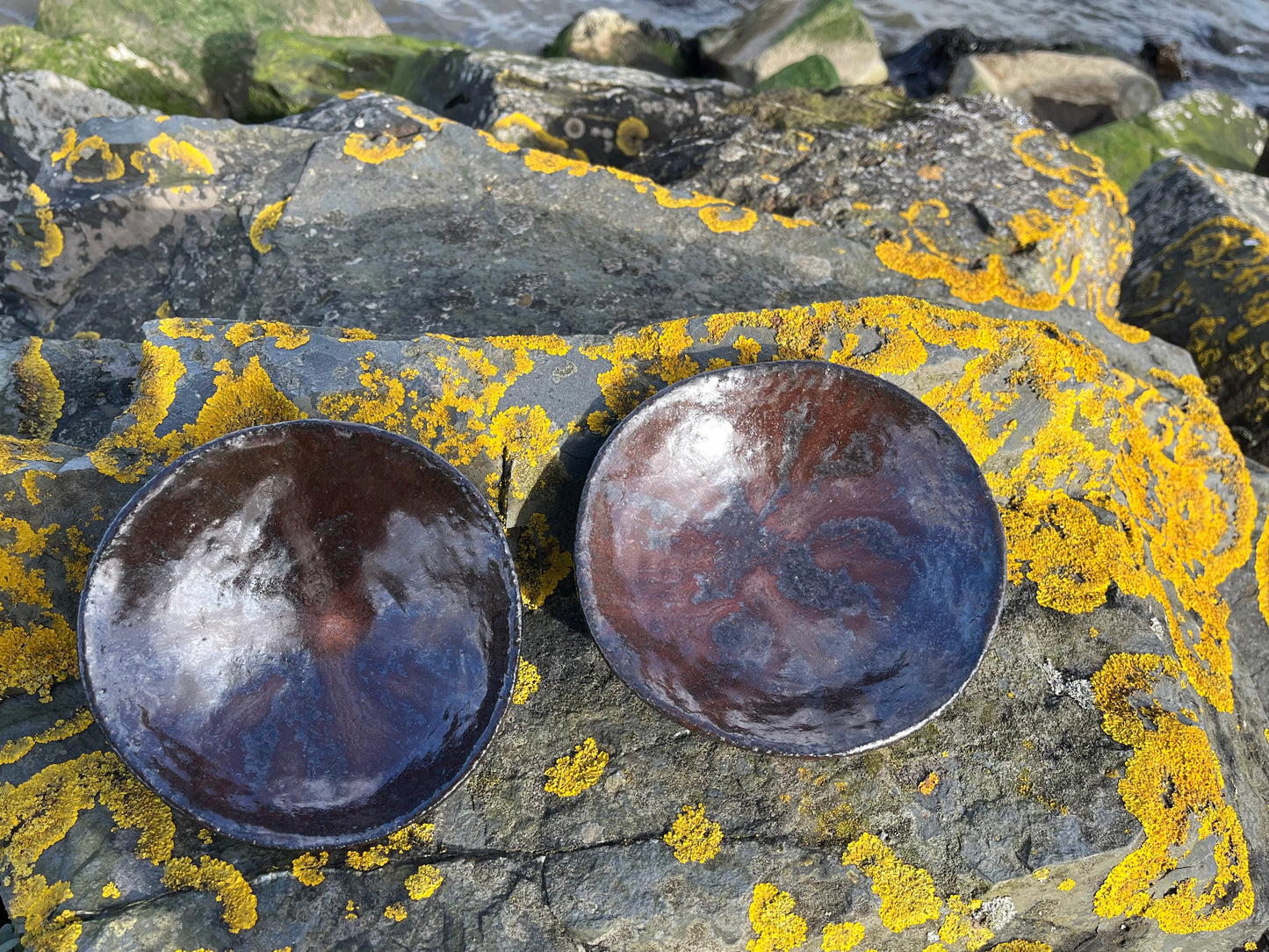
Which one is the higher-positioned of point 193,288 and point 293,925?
point 193,288

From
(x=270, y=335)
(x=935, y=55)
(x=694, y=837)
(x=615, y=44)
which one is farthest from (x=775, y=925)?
(x=935, y=55)

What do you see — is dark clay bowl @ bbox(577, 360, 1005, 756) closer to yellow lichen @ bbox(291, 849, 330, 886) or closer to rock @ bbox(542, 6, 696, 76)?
yellow lichen @ bbox(291, 849, 330, 886)

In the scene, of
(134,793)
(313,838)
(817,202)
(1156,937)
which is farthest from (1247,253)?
(134,793)

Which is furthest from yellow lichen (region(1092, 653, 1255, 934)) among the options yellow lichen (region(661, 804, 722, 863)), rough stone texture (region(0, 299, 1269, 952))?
yellow lichen (region(661, 804, 722, 863))

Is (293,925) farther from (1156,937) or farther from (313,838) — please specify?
(1156,937)

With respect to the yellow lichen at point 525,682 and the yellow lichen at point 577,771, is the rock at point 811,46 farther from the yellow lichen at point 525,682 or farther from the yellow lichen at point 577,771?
the yellow lichen at point 577,771

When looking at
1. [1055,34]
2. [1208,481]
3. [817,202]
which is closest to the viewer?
[1208,481]

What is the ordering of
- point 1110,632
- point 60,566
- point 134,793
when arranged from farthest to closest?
point 1110,632 < point 60,566 < point 134,793
